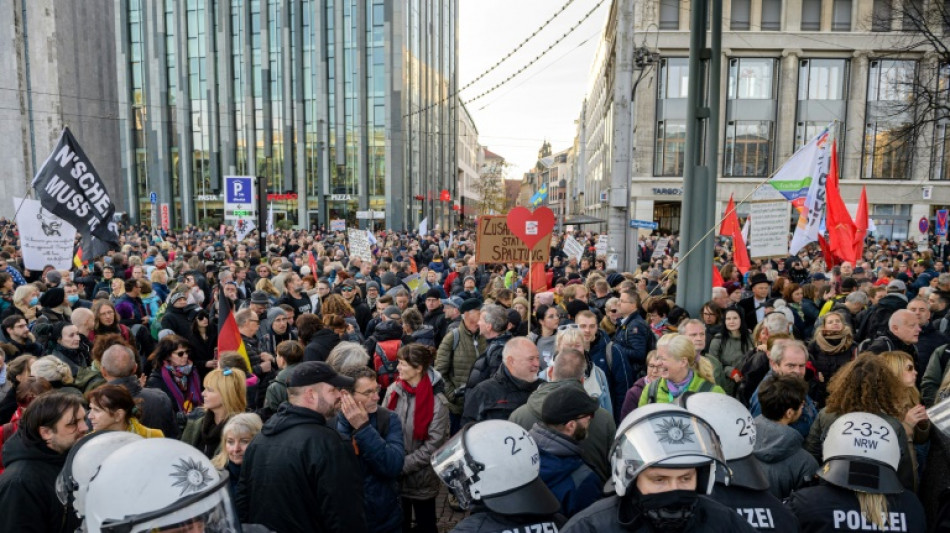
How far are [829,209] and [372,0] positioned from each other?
1651 inches

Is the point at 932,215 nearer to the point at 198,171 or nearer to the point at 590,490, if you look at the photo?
the point at 590,490

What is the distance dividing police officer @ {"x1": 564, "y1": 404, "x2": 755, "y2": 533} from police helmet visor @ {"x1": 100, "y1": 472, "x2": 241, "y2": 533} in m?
1.02

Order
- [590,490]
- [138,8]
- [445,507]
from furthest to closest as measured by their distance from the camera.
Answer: [138,8] → [445,507] → [590,490]

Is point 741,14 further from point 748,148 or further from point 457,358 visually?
point 457,358

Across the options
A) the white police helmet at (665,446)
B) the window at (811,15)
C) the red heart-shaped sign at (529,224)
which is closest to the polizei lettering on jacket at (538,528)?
the white police helmet at (665,446)

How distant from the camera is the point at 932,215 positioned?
37438mm

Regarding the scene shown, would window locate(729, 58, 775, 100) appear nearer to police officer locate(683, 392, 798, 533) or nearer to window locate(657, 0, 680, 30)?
window locate(657, 0, 680, 30)

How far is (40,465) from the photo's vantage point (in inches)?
111

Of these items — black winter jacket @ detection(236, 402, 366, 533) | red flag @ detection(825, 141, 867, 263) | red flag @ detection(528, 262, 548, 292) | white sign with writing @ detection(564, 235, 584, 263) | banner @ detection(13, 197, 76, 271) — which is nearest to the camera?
black winter jacket @ detection(236, 402, 366, 533)

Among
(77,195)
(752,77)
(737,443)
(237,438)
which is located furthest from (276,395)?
(752,77)

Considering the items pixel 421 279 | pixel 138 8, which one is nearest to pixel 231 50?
pixel 138 8

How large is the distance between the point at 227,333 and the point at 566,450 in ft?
12.3

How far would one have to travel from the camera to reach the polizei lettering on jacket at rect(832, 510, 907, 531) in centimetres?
247

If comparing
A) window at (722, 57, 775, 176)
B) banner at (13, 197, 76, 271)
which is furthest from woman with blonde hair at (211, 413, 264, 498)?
window at (722, 57, 775, 176)
